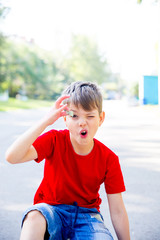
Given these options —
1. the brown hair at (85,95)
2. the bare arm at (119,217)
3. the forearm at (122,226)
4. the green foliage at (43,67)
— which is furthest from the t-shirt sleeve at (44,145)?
the green foliage at (43,67)

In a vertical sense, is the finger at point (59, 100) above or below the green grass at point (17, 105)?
above

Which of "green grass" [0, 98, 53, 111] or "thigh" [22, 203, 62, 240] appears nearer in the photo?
"thigh" [22, 203, 62, 240]

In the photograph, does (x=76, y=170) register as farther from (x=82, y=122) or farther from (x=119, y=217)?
(x=119, y=217)

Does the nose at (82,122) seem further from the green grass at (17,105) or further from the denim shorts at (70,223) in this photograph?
the green grass at (17,105)

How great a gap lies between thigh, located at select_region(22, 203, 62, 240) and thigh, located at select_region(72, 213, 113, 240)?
0.11 m

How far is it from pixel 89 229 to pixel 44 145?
567 mm

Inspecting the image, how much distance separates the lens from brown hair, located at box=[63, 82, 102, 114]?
227 centimetres

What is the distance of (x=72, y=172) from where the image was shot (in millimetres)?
2283

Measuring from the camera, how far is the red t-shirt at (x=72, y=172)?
7.42 feet

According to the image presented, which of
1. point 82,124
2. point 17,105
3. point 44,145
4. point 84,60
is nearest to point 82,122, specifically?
point 82,124

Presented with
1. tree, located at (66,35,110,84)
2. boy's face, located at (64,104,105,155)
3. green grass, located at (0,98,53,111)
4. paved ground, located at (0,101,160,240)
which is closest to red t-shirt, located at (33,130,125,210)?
boy's face, located at (64,104,105,155)

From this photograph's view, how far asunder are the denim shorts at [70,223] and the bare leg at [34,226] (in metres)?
0.03

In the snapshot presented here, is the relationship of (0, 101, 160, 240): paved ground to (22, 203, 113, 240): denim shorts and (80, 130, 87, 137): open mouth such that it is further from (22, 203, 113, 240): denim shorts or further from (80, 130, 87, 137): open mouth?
(80, 130, 87, 137): open mouth

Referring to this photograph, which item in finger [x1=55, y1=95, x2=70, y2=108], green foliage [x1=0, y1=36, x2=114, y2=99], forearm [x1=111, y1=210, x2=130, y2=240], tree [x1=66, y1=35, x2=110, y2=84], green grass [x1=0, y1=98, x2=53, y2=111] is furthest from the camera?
tree [x1=66, y1=35, x2=110, y2=84]
